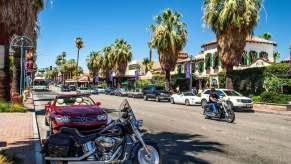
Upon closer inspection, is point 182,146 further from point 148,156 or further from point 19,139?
point 19,139

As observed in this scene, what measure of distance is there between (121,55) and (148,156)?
241 feet

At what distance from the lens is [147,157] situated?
26.8 feet

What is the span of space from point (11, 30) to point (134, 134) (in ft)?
51.1

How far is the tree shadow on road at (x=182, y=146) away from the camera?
32.7 feet

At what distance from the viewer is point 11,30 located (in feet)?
71.2

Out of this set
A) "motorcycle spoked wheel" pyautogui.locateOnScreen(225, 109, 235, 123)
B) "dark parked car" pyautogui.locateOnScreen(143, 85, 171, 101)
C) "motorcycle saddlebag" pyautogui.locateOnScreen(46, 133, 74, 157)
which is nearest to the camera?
"motorcycle saddlebag" pyautogui.locateOnScreen(46, 133, 74, 157)

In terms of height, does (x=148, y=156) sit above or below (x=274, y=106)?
below

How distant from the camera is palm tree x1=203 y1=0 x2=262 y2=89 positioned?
36094 mm

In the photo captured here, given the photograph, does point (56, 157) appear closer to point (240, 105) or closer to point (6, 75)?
point (6, 75)

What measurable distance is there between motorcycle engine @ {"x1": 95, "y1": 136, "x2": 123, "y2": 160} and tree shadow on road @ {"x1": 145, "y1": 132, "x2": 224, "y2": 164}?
6.13ft

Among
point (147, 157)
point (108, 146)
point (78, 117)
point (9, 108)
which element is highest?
point (78, 117)

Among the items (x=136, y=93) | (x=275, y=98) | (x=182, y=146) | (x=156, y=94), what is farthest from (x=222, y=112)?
(x=136, y=93)

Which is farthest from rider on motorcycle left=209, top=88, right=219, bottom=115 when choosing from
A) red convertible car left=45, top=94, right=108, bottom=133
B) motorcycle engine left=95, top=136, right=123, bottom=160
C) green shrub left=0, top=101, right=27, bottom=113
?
motorcycle engine left=95, top=136, right=123, bottom=160

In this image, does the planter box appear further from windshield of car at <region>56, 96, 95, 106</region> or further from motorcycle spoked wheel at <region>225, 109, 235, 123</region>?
windshield of car at <region>56, 96, 95, 106</region>
